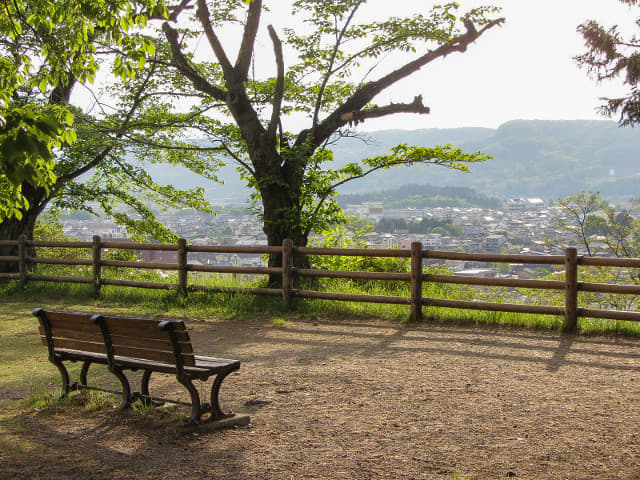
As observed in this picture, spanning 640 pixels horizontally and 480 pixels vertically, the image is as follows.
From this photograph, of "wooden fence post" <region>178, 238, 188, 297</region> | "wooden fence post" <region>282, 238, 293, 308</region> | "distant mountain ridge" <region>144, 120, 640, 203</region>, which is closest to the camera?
"wooden fence post" <region>282, 238, 293, 308</region>

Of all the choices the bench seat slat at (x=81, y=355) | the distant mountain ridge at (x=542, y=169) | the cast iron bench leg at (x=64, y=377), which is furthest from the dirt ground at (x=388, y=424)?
the distant mountain ridge at (x=542, y=169)

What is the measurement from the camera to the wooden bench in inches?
182

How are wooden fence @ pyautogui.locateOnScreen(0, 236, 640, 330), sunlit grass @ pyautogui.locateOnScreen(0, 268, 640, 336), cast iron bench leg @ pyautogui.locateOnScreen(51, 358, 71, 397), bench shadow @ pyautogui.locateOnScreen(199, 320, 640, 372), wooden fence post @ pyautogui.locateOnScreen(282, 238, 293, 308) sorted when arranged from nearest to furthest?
cast iron bench leg @ pyautogui.locateOnScreen(51, 358, 71, 397)
bench shadow @ pyautogui.locateOnScreen(199, 320, 640, 372)
wooden fence @ pyautogui.locateOnScreen(0, 236, 640, 330)
sunlit grass @ pyautogui.locateOnScreen(0, 268, 640, 336)
wooden fence post @ pyautogui.locateOnScreen(282, 238, 293, 308)

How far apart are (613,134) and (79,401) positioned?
540ft

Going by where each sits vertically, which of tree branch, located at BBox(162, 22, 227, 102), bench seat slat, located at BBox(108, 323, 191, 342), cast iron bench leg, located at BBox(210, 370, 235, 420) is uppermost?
tree branch, located at BBox(162, 22, 227, 102)

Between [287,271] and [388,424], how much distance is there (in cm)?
598

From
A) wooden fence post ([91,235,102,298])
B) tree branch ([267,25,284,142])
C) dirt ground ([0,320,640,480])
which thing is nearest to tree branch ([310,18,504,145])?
tree branch ([267,25,284,142])

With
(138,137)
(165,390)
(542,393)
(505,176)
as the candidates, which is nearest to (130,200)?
(138,137)

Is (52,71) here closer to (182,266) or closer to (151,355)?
(151,355)

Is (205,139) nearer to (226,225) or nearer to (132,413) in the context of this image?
(132,413)

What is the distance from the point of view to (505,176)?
144 m

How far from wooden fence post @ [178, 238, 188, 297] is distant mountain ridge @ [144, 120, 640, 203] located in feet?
304

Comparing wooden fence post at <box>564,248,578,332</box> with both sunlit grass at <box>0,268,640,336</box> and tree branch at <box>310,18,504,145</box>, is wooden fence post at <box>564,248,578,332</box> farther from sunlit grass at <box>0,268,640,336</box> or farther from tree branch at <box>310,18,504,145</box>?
tree branch at <box>310,18,504,145</box>

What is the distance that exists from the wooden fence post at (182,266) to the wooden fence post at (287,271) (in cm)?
225
